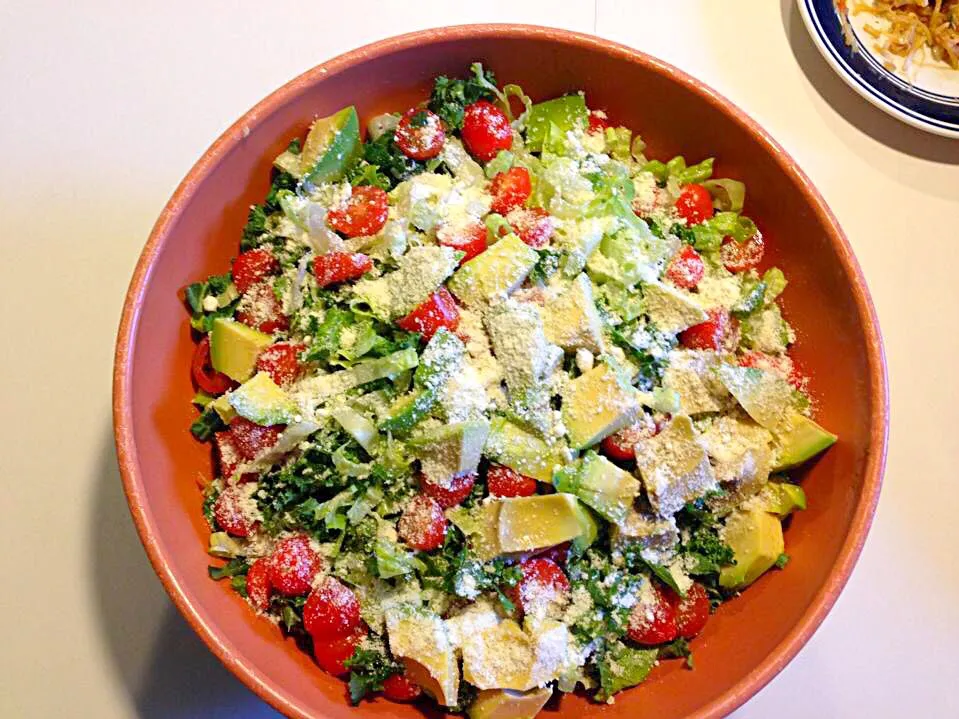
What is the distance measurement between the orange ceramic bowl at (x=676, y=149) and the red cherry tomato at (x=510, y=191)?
25cm

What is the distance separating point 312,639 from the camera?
157cm

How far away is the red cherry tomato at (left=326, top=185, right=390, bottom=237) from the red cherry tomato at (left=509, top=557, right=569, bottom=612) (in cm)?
72

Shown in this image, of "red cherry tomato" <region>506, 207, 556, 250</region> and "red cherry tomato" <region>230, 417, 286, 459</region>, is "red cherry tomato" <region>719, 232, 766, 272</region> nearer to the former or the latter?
"red cherry tomato" <region>506, 207, 556, 250</region>

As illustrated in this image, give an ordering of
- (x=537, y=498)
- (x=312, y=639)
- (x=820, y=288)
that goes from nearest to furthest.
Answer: (x=537, y=498) → (x=312, y=639) → (x=820, y=288)

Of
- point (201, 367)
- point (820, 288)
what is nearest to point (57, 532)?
point (201, 367)

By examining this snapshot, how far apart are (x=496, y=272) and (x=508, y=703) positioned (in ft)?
2.57

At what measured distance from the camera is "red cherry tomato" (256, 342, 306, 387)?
1557 millimetres

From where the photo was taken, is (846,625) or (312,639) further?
(846,625)

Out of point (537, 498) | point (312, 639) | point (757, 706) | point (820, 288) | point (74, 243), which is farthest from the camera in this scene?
point (74, 243)

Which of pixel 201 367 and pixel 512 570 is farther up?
pixel 201 367

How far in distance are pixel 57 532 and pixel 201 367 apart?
611 mm

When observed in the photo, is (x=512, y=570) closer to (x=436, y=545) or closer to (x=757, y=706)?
(x=436, y=545)

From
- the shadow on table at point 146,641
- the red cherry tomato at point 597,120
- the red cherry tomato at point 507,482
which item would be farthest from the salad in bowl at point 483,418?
the shadow on table at point 146,641

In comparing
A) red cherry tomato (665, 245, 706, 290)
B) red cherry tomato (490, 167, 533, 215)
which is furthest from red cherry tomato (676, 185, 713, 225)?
red cherry tomato (490, 167, 533, 215)
